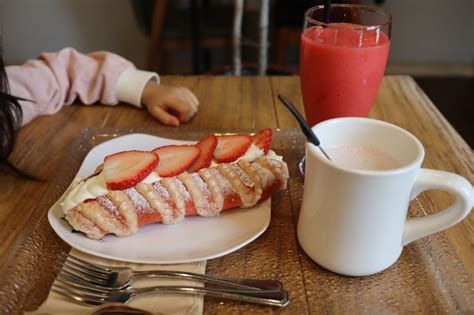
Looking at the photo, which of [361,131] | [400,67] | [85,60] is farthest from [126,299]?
[400,67]

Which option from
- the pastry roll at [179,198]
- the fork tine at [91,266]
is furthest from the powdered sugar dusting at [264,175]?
the fork tine at [91,266]

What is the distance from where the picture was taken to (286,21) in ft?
7.82

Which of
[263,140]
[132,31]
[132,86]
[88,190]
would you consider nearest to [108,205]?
[88,190]

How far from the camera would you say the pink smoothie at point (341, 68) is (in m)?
0.77

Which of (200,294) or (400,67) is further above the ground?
(200,294)

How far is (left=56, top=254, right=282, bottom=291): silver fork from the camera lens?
56cm

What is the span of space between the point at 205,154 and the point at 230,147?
4 cm

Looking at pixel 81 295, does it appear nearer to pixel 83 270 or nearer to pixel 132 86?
pixel 83 270

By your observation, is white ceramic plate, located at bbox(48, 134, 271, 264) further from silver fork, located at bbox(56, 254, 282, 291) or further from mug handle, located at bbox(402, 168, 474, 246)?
mug handle, located at bbox(402, 168, 474, 246)

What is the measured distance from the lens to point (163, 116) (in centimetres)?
100

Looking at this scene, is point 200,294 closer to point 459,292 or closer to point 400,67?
point 459,292

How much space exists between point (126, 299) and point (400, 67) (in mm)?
2746

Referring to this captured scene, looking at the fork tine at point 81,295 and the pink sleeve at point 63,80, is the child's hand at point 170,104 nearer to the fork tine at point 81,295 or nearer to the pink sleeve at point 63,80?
the pink sleeve at point 63,80

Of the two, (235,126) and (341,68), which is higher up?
(341,68)
